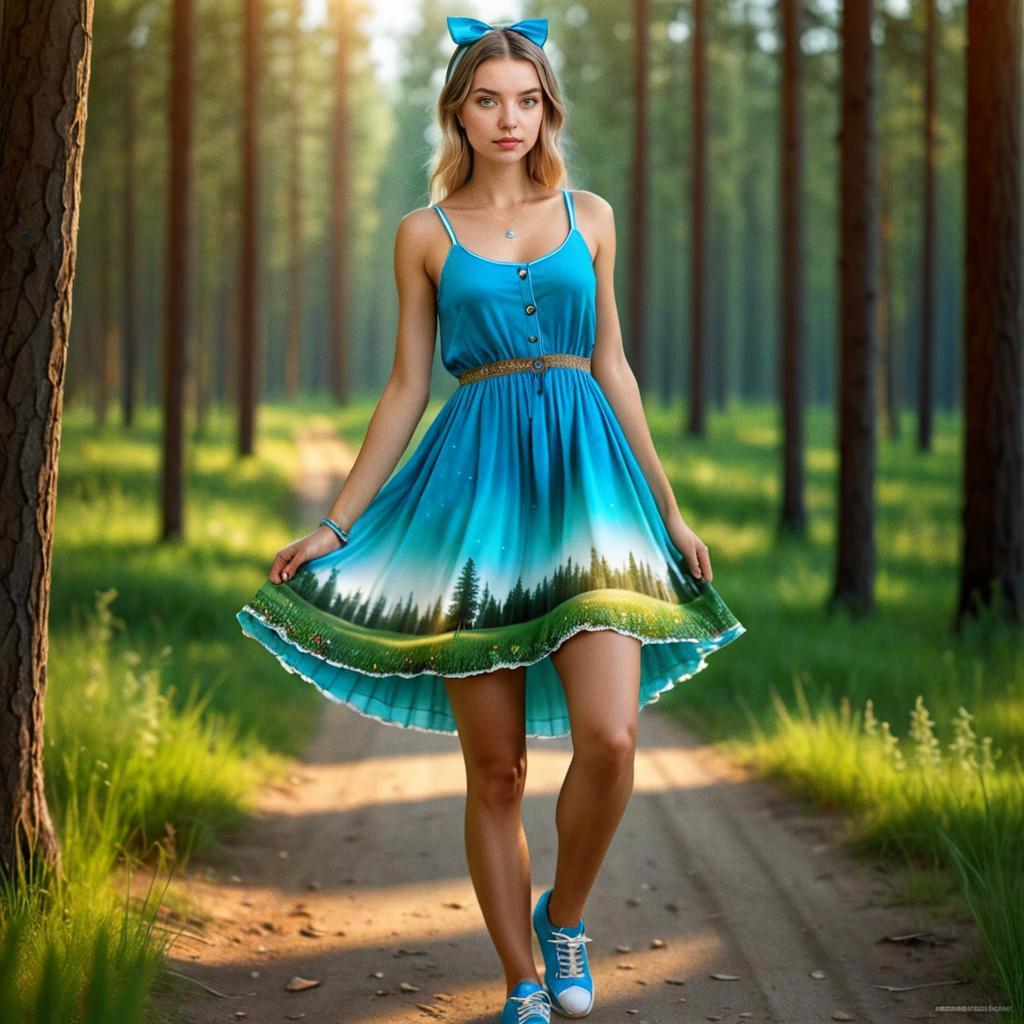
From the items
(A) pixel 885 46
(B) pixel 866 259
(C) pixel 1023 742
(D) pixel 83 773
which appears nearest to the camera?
(D) pixel 83 773

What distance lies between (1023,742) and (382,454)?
3.64 m

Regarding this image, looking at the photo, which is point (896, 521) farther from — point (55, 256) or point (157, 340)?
point (157, 340)

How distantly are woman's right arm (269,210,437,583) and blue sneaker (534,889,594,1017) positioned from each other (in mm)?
1211

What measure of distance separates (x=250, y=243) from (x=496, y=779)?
17658 millimetres

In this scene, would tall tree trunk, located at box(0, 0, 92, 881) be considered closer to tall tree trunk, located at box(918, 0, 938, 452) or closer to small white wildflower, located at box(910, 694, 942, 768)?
small white wildflower, located at box(910, 694, 942, 768)

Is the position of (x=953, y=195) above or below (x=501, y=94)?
above

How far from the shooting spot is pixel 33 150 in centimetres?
380

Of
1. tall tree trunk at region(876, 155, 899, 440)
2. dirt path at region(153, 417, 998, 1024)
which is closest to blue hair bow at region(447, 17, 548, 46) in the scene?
dirt path at region(153, 417, 998, 1024)

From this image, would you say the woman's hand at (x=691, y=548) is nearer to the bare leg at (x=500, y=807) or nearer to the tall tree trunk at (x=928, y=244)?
the bare leg at (x=500, y=807)

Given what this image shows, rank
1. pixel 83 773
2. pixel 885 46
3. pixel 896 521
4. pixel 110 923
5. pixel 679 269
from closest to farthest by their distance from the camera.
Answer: pixel 110 923 → pixel 83 773 → pixel 896 521 → pixel 885 46 → pixel 679 269

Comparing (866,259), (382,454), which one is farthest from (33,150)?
(866,259)

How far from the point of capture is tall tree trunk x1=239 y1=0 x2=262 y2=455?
1962cm

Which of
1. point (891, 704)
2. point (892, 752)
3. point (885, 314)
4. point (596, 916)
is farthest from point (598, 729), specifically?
point (885, 314)

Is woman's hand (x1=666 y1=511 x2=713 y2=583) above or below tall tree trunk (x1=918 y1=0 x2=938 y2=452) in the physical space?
below
